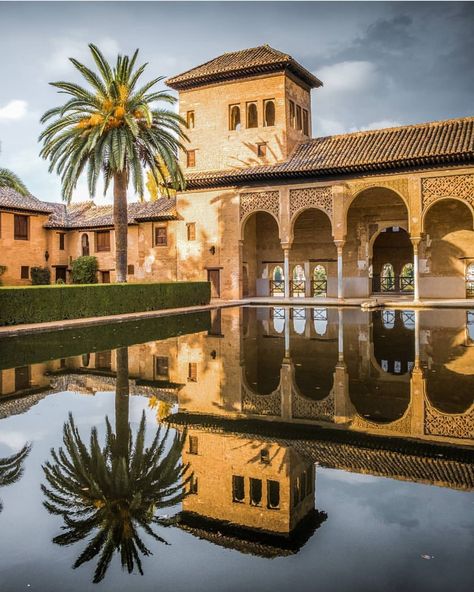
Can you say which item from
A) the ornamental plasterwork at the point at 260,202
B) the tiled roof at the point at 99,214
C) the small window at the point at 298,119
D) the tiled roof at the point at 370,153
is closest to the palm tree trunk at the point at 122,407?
the tiled roof at the point at 370,153

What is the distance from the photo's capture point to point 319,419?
606cm

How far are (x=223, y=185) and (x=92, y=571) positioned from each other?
28102mm

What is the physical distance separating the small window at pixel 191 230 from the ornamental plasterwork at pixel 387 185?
29.4 feet

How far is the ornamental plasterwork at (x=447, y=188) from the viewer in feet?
80.8

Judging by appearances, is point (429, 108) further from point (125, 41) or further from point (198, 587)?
point (198, 587)

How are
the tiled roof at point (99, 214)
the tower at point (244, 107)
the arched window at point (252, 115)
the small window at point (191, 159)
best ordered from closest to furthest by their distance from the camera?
the tower at point (244, 107) < the arched window at point (252, 115) < the small window at point (191, 159) < the tiled roof at point (99, 214)

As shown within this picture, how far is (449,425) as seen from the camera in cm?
570

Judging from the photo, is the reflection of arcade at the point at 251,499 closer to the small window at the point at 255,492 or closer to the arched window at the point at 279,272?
the small window at the point at 255,492

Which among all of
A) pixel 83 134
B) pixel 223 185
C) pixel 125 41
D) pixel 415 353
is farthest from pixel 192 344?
pixel 223 185

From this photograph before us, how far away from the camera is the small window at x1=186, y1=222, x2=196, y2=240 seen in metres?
31.2

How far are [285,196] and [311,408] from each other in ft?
75.7

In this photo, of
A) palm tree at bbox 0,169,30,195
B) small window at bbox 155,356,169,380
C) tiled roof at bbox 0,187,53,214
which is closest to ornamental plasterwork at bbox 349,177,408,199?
palm tree at bbox 0,169,30,195

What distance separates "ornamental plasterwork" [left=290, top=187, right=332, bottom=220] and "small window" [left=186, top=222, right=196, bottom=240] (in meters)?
5.77

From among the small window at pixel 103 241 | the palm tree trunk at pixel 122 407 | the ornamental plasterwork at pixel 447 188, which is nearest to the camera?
the palm tree trunk at pixel 122 407
